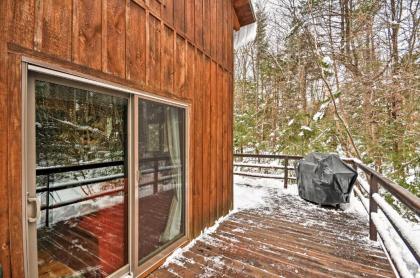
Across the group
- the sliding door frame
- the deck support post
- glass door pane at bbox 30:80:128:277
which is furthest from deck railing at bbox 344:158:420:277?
the deck support post

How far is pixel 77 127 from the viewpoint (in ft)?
6.34

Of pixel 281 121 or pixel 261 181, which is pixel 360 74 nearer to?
pixel 281 121

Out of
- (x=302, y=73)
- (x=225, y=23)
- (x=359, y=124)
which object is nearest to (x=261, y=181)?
(x=359, y=124)

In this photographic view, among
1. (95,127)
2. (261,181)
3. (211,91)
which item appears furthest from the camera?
(261,181)

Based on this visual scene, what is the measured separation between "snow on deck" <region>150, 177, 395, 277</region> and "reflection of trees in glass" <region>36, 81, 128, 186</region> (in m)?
1.37

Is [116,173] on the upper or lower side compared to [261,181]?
upper

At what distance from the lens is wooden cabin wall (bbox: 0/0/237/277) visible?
4.03 ft

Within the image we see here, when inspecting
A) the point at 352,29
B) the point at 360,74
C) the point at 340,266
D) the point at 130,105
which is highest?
the point at 352,29

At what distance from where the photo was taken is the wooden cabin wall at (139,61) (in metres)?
1.23

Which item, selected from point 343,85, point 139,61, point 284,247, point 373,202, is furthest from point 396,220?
point 343,85

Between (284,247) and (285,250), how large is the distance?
3.0 inches

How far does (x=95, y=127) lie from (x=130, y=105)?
362 millimetres

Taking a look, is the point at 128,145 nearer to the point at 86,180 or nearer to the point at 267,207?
the point at 86,180

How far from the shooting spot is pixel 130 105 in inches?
83.0
